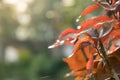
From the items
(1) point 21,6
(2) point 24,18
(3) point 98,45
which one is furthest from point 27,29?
(3) point 98,45

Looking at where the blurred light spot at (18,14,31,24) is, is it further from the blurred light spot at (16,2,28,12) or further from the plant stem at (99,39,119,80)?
the plant stem at (99,39,119,80)

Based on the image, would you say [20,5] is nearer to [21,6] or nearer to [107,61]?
[21,6]

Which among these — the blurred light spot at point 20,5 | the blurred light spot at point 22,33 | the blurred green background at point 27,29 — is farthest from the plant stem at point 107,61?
the blurred light spot at point 22,33

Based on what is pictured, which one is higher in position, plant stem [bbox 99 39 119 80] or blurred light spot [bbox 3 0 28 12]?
blurred light spot [bbox 3 0 28 12]

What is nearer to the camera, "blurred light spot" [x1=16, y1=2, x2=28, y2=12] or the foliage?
the foliage

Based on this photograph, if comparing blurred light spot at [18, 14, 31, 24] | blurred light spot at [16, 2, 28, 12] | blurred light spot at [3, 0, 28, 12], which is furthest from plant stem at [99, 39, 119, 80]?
blurred light spot at [18, 14, 31, 24]

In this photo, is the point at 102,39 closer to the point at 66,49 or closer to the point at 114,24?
the point at 114,24

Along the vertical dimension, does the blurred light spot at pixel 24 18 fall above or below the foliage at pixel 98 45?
above

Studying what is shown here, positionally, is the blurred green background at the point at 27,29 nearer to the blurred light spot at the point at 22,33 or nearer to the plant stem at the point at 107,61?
the blurred light spot at the point at 22,33
